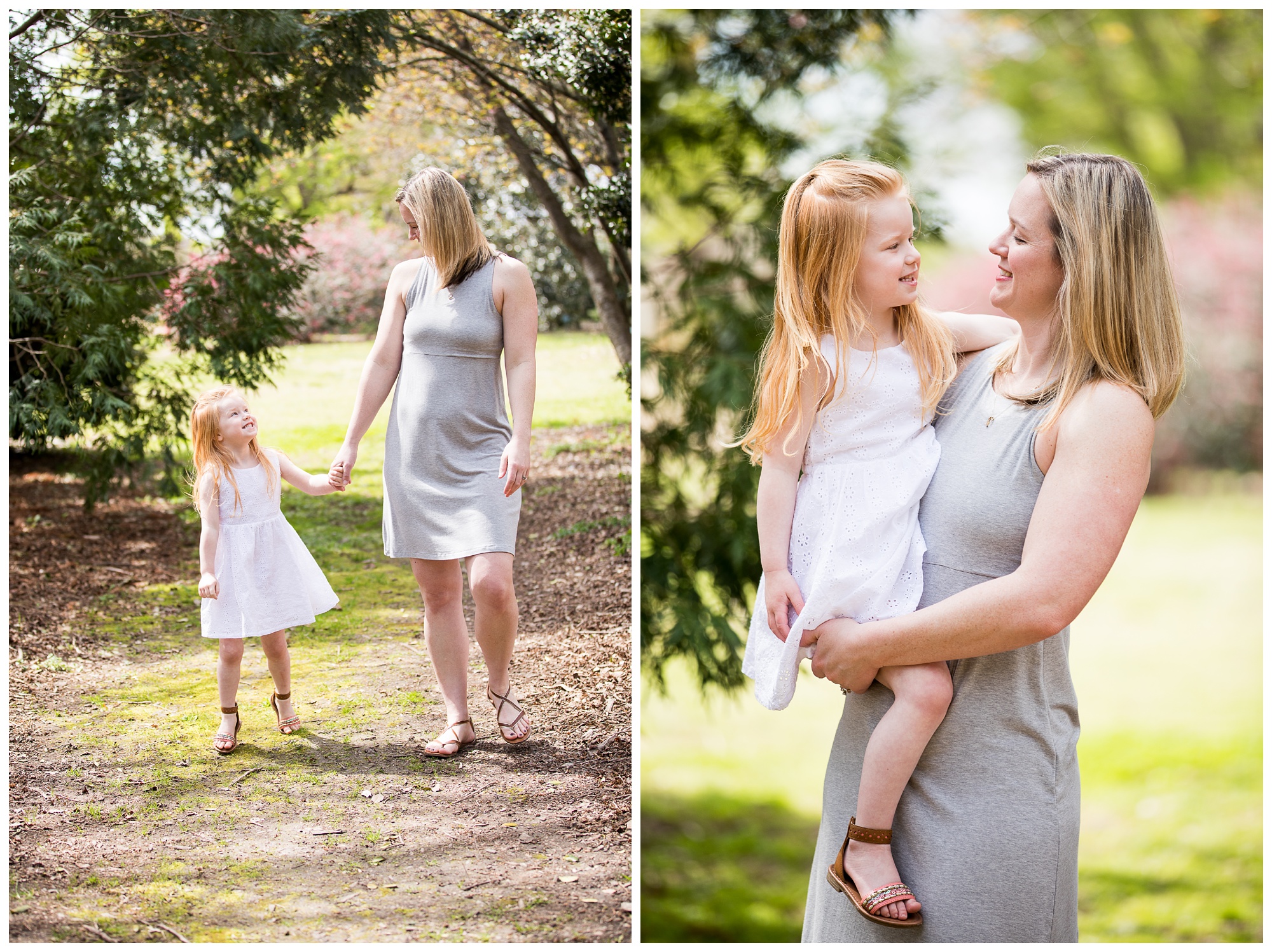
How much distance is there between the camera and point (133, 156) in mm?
2209

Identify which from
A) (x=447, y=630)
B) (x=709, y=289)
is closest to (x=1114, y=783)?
(x=709, y=289)

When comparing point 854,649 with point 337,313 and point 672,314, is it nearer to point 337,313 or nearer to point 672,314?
point 337,313

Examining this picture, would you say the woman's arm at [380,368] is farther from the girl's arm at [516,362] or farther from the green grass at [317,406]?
the girl's arm at [516,362]

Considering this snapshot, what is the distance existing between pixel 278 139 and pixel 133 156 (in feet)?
1.02

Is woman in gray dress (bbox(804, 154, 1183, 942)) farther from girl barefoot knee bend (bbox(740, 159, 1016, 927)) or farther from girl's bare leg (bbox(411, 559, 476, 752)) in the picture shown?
girl's bare leg (bbox(411, 559, 476, 752))

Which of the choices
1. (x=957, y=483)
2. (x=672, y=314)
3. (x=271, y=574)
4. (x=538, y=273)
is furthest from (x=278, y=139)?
(x=957, y=483)

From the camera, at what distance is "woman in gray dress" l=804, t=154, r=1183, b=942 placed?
1.34 m

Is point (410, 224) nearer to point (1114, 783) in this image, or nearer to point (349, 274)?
point (349, 274)

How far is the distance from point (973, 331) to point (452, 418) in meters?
1.06

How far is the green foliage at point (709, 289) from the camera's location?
277cm

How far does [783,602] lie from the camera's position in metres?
1.58

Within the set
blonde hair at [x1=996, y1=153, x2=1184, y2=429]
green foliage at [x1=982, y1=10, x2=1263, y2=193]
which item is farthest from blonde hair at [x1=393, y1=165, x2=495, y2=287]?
green foliage at [x1=982, y1=10, x2=1263, y2=193]

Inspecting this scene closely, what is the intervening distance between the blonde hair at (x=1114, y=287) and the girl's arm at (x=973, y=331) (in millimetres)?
238

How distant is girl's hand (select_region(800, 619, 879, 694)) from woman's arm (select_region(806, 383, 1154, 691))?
0.14m
